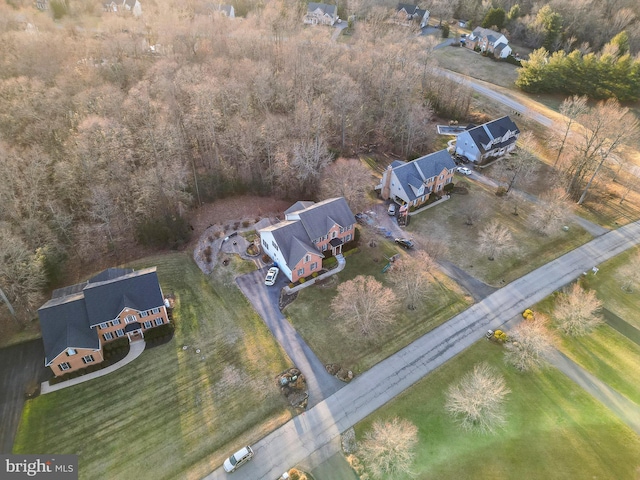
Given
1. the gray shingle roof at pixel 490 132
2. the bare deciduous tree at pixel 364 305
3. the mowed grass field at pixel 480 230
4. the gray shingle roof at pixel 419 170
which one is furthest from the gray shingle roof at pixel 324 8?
the bare deciduous tree at pixel 364 305

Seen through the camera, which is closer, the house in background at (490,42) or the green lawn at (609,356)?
the green lawn at (609,356)

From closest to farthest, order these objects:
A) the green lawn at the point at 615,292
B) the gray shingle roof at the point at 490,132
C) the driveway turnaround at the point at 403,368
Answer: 1. the driveway turnaround at the point at 403,368
2. the green lawn at the point at 615,292
3. the gray shingle roof at the point at 490,132

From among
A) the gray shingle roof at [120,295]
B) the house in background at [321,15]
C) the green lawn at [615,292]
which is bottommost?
the green lawn at [615,292]

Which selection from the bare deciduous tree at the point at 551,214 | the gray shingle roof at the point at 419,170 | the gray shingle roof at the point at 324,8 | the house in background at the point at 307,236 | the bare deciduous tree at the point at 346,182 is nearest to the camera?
the house in background at the point at 307,236

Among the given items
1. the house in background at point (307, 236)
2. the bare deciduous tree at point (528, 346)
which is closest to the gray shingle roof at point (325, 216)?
the house in background at point (307, 236)

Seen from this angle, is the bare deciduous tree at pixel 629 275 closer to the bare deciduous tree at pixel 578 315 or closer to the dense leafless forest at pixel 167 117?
the bare deciduous tree at pixel 578 315

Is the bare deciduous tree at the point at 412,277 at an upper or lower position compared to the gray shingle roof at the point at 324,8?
lower

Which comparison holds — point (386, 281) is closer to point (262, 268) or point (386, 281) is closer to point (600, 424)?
point (262, 268)
